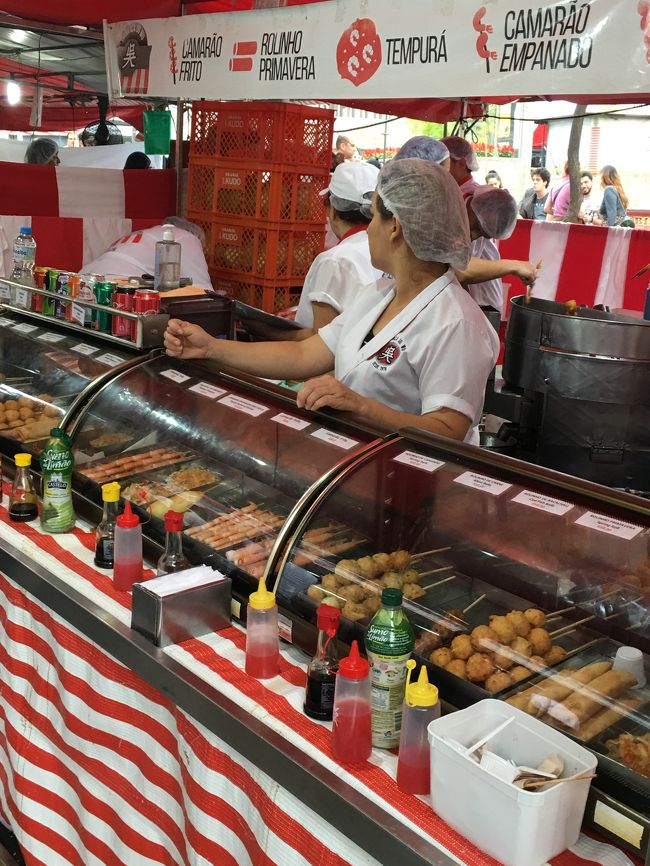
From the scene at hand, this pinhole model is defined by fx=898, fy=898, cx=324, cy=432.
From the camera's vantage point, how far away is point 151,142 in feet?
24.6

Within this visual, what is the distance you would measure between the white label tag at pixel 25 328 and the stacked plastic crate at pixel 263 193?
216cm

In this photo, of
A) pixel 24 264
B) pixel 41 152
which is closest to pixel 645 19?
pixel 24 264

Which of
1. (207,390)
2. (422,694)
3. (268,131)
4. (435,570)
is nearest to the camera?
(422,694)

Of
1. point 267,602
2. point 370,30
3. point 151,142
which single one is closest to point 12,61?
point 151,142

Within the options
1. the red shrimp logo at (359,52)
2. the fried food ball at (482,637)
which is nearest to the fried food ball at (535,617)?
the fried food ball at (482,637)

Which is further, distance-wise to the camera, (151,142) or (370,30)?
(151,142)

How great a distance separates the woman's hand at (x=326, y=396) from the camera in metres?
2.63

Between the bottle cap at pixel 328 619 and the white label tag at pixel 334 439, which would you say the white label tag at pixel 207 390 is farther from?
the bottle cap at pixel 328 619

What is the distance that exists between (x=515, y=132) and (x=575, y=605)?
21.1 meters

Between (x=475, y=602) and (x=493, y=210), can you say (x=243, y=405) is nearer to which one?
(x=475, y=602)

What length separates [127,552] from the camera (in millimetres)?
2482

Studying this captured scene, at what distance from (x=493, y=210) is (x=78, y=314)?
3.01 m

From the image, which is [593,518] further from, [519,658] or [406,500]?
[406,500]

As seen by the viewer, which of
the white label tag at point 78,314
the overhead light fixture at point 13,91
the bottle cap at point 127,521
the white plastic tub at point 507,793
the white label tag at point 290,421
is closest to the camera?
the white plastic tub at point 507,793
